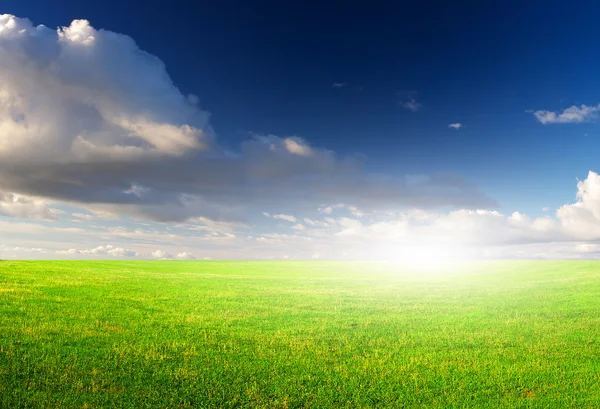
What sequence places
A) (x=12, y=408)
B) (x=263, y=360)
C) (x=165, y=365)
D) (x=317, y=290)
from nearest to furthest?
(x=12, y=408) → (x=165, y=365) → (x=263, y=360) → (x=317, y=290)

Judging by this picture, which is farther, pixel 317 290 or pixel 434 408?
pixel 317 290

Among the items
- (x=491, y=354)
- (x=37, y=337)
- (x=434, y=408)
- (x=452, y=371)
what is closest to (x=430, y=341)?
(x=491, y=354)

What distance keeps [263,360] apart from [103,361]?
6373 millimetres

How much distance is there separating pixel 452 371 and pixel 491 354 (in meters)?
4.01

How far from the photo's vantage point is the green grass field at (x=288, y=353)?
1370 cm

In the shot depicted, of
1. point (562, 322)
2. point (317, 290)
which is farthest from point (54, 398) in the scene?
point (317, 290)

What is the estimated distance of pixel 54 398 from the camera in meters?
12.9

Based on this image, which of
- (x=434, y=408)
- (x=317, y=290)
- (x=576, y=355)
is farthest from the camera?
(x=317, y=290)

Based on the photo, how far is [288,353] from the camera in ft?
61.8

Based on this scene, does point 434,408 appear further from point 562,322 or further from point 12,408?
point 562,322

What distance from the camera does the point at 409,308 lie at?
33688mm

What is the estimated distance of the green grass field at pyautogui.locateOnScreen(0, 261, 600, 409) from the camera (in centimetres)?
1370

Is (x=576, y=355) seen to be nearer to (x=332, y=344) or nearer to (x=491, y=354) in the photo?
(x=491, y=354)

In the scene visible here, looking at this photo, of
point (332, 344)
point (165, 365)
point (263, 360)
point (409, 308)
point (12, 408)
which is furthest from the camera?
point (409, 308)
